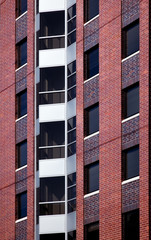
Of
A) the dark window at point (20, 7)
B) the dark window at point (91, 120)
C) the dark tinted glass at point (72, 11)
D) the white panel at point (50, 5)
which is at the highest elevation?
the dark window at point (20, 7)

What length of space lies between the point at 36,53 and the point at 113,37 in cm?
714

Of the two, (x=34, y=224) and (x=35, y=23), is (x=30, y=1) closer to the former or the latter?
(x=35, y=23)

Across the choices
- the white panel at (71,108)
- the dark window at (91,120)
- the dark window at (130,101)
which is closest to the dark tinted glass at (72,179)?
the dark window at (91,120)

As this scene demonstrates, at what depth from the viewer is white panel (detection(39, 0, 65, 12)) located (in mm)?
53228

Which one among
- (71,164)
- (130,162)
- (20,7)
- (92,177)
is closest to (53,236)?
(71,164)

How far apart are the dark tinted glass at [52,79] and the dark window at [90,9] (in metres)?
4.02

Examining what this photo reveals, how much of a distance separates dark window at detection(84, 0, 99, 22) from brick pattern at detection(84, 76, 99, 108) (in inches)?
148

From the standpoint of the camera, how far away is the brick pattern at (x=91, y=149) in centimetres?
4728

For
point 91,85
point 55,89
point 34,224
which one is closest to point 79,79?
point 91,85

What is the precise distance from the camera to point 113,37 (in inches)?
1865

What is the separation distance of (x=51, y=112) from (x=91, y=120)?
3.69 m

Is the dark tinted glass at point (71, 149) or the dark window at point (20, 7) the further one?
the dark window at point (20, 7)

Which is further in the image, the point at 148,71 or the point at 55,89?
the point at 55,89

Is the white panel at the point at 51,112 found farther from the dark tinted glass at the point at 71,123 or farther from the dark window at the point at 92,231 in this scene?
the dark window at the point at 92,231
